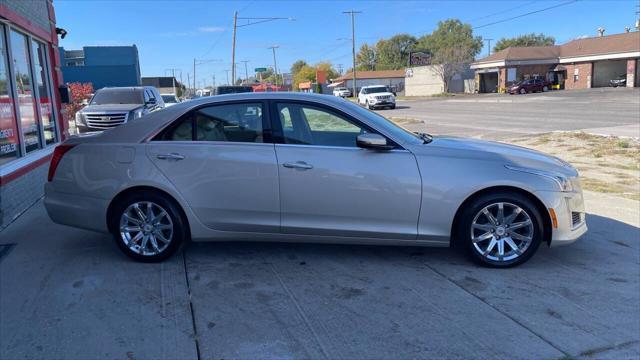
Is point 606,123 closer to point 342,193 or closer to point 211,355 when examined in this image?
point 342,193

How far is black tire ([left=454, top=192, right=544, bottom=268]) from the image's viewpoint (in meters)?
→ 4.44

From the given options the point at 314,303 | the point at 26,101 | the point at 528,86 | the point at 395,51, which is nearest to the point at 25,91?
the point at 26,101

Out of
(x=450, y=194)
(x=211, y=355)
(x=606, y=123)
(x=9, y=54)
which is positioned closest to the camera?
(x=211, y=355)

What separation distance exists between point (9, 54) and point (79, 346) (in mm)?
5655

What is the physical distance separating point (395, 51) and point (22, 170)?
132748 mm

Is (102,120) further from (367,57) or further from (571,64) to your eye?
(367,57)

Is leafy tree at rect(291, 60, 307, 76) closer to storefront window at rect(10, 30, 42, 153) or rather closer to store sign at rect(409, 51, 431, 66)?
store sign at rect(409, 51, 431, 66)

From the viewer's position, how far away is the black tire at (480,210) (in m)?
4.44

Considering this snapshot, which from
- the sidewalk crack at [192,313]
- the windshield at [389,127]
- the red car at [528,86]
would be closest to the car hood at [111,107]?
the sidewalk crack at [192,313]

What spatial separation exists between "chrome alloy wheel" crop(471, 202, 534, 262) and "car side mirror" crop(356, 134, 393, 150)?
99 cm

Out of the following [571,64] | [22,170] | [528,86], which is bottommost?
[22,170]

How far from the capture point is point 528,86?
5747 centimetres

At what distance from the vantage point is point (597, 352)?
3.24 metres

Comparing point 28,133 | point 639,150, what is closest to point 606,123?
point 639,150
